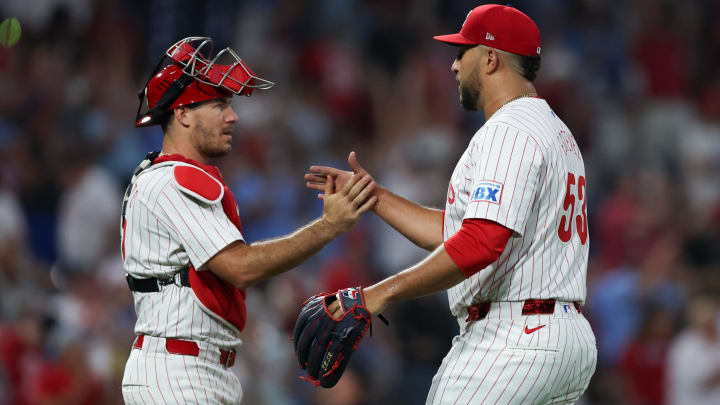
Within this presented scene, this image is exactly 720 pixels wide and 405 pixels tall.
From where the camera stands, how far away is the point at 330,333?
395 centimetres

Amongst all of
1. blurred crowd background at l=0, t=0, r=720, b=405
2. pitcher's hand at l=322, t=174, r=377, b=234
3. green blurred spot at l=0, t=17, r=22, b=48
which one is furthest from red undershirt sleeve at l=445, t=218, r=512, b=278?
blurred crowd background at l=0, t=0, r=720, b=405

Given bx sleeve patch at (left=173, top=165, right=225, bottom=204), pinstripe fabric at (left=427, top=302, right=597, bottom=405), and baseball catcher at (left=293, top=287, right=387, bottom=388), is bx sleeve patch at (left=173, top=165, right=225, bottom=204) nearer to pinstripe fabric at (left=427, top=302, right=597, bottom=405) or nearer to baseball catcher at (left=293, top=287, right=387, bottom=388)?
baseball catcher at (left=293, top=287, right=387, bottom=388)

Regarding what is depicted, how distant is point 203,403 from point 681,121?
8015 mm

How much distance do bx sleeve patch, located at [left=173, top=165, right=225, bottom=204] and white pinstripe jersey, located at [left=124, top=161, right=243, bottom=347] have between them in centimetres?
3

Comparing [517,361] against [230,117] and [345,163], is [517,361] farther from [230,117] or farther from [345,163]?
[345,163]

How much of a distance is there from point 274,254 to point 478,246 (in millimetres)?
867

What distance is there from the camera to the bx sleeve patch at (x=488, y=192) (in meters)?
3.82

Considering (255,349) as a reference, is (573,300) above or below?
above

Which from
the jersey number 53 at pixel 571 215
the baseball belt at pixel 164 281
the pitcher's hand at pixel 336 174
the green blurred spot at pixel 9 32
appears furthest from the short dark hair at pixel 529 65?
the green blurred spot at pixel 9 32

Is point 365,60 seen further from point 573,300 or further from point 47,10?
point 573,300

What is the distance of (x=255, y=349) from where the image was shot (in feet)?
25.7

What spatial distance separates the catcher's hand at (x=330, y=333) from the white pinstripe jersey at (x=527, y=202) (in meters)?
0.49

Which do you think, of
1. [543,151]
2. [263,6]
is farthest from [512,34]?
[263,6]

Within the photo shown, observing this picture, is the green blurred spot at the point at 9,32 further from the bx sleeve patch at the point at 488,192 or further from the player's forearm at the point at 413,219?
the bx sleeve patch at the point at 488,192
